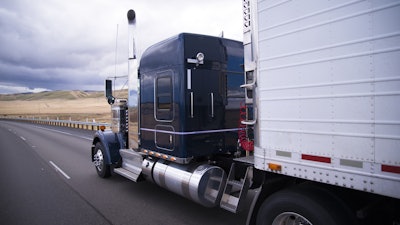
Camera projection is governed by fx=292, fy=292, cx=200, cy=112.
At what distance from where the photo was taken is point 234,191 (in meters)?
4.35

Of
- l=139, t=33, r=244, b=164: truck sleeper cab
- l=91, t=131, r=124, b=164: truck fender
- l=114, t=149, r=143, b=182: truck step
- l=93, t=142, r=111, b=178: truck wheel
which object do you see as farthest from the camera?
l=93, t=142, r=111, b=178: truck wheel

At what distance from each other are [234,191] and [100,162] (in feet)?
15.3

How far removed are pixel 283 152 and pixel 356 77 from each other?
1025 mm

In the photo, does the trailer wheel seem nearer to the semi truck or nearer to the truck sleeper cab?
the semi truck

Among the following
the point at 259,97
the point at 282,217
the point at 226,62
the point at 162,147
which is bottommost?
the point at 282,217

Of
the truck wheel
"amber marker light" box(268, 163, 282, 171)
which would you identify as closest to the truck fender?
the truck wheel

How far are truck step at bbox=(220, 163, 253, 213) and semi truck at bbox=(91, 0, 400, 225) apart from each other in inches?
0.6

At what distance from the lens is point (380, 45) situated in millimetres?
2281

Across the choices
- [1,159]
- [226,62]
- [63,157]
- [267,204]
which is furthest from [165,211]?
[1,159]

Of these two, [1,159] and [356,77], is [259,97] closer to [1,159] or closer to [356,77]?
[356,77]

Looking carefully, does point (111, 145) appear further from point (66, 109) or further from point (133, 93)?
point (66, 109)

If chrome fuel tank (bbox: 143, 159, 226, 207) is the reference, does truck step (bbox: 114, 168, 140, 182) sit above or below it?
below

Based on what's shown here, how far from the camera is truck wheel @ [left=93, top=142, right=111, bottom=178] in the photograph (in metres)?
7.60

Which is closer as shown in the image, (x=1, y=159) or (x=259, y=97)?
(x=259, y=97)
